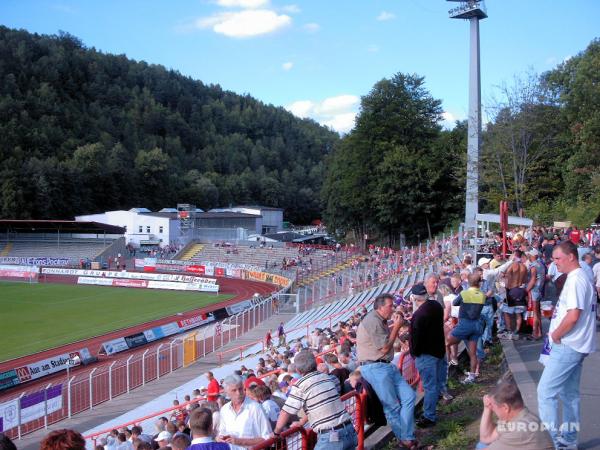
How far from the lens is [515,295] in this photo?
929 cm

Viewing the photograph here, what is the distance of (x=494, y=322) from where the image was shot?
10.7 m

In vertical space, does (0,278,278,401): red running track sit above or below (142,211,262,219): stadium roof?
below

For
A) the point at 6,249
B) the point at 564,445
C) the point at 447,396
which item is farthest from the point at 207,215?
the point at 564,445

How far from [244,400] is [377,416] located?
67.5 inches

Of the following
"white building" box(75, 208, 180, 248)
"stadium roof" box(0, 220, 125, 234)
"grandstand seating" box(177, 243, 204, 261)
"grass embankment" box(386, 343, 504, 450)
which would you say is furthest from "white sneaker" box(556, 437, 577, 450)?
"white building" box(75, 208, 180, 248)

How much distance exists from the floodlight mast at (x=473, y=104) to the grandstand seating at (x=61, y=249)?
131 ft

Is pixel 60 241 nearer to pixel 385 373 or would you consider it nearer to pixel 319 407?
pixel 385 373

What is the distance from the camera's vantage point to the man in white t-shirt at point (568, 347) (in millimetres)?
4547

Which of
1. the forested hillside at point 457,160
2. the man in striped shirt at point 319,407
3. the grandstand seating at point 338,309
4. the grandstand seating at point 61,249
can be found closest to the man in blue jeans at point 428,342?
the man in striped shirt at point 319,407

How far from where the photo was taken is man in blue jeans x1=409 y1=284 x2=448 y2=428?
6.29m

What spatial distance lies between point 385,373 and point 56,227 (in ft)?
211

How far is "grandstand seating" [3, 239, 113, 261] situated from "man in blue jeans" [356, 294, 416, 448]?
185ft

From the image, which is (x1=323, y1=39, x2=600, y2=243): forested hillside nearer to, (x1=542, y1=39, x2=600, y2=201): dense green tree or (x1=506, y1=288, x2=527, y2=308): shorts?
(x1=542, y1=39, x2=600, y2=201): dense green tree

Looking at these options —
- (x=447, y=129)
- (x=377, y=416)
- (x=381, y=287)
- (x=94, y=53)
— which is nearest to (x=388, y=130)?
(x=447, y=129)
